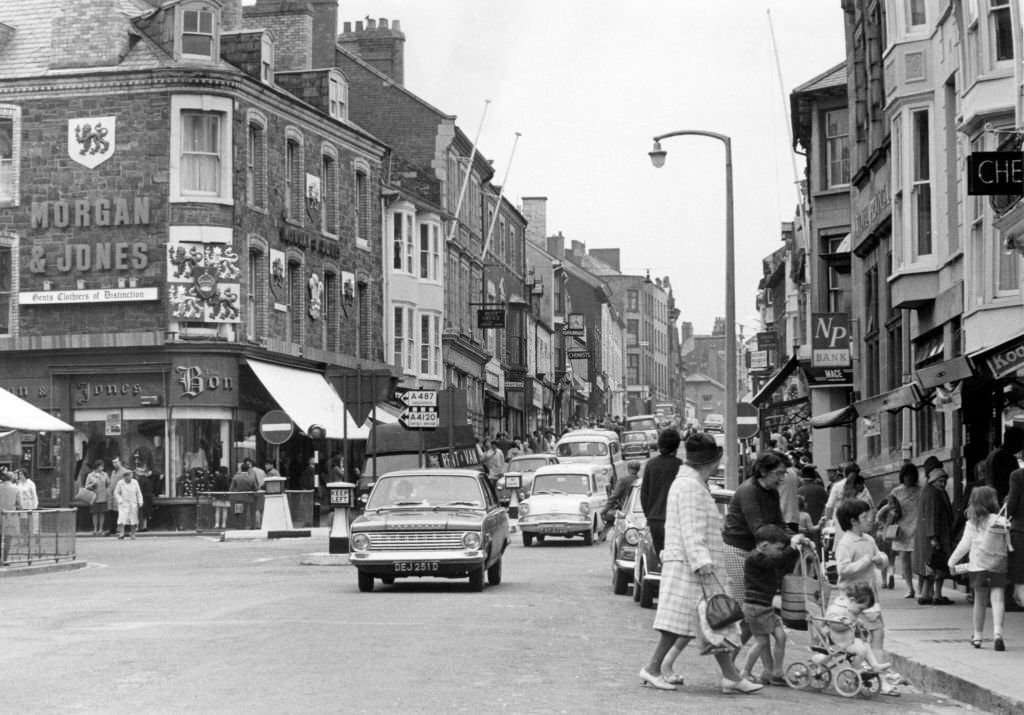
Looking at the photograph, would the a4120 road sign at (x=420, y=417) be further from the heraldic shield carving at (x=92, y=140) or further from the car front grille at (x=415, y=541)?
the heraldic shield carving at (x=92, y=140)

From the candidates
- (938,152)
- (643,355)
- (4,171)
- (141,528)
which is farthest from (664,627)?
(643,355)

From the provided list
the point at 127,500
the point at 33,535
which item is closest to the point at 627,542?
the point at 33,535

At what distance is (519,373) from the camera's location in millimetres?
83688

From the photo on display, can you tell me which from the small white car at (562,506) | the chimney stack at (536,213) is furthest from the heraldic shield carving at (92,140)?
the chimney stack at (536,213)

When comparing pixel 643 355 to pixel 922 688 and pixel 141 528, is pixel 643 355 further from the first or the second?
pixel 922 688

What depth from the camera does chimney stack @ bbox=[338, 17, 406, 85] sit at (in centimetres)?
6731

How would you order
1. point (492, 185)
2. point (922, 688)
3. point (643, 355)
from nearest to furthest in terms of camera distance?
point (922, 688)
point (492, 185)
point (643, 355)

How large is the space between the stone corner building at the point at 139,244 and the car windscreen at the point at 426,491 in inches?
836

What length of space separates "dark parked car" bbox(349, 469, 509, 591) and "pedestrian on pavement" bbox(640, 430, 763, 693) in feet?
30.1

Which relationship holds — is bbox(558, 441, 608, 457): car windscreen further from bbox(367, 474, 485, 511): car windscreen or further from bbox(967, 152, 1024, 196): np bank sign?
bbox(967, 152, 1024, 196): np bank sign

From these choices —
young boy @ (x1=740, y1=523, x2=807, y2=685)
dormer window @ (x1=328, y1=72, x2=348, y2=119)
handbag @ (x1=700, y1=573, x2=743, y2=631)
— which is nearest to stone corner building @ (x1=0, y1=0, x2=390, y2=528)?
dormer window @ (x1=328, y1=72, x2=348, y2=119)

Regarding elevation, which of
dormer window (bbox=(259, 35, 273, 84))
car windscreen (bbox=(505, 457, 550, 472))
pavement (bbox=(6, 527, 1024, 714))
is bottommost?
pavement (bbox=(6, 527, 1024, 714))

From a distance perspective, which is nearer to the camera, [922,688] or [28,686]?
[28,686]

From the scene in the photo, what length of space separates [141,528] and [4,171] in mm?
10210
